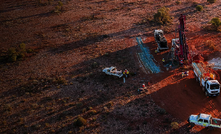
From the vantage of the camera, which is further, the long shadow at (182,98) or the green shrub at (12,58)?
the green shrub at (12,58)

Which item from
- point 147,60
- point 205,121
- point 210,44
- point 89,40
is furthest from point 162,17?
point 205,121

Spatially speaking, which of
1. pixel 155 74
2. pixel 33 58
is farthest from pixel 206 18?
pixel 33 58

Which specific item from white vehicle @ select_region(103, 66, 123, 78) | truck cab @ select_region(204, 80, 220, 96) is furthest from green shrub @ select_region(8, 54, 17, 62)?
truck cab @ select_region(204, 80, 220, 96)

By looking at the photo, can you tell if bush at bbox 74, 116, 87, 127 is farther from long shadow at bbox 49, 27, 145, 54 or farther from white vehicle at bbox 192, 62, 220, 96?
long shadow at bbox 49, 27, 145, 54

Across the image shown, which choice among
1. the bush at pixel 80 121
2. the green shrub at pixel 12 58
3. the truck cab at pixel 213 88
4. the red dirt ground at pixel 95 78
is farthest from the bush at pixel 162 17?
the bush at pixel 80 121

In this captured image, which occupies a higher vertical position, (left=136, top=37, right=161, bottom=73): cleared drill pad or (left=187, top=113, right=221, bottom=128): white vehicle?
(left=136, top=37, right=161, bottom=73): cleared drill pad

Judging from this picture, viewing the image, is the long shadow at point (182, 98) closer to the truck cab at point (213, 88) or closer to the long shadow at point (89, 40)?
the truck cab at point (213, 88)
